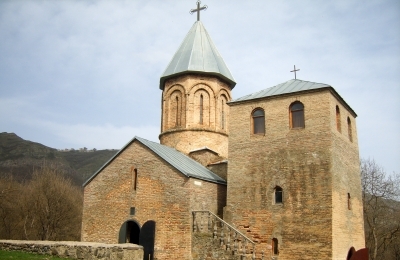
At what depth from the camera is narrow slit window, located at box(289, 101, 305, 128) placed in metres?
15.9

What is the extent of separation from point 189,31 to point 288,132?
472 inches

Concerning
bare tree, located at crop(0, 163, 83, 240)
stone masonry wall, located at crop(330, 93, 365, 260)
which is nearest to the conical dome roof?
stone masonry wall, located at crop(330, 93, 365, 260)

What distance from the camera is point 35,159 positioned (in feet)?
243

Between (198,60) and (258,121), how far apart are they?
7453 mm

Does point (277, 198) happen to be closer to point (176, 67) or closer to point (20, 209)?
point (176, 67)

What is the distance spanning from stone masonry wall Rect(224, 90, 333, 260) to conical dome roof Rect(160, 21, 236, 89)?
6191 mm

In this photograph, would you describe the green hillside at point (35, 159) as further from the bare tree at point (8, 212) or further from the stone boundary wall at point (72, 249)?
the stone boundary wall at point (72, 249)

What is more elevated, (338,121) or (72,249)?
(338,121)

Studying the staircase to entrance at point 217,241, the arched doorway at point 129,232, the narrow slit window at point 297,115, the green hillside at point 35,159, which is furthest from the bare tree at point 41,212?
the green hillside at point 35,159

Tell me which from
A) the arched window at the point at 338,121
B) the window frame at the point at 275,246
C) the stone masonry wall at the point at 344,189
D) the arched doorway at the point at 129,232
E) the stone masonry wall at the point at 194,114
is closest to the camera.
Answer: the stone masonry wall at the point at 344,189

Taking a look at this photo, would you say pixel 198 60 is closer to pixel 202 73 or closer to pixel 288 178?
pixel 202 73

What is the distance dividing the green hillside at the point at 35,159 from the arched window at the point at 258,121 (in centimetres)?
5193

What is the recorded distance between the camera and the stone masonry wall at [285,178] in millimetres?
14375

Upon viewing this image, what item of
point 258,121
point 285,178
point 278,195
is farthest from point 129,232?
point 258,121
